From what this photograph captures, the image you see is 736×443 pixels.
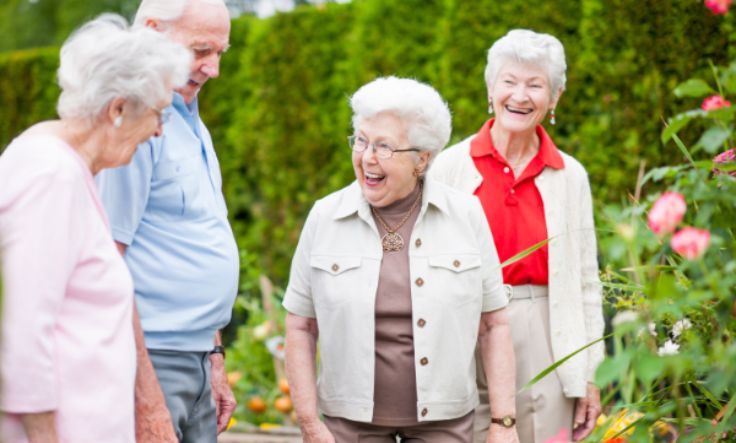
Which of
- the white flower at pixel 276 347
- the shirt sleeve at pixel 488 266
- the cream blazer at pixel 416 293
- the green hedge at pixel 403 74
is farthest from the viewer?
the white flower at pixel 276 347

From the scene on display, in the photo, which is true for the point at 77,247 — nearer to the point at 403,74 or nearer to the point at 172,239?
the point at 172,239

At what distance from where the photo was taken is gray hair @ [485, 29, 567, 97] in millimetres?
2949

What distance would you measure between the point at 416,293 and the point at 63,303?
3.35 ft

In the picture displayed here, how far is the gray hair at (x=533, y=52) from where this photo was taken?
295 cm

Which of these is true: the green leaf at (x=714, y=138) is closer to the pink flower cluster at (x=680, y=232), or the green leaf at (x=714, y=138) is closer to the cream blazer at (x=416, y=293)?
the pink flower cluster at (x=680, y=232)

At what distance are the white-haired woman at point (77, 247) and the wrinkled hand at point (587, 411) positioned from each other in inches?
62.0

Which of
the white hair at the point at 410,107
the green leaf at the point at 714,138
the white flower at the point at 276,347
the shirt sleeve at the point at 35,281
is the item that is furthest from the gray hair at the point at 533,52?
the white flower at the point at 276,347

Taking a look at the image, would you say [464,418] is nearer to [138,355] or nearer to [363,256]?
[363,256]

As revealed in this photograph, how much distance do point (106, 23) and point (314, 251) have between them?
2.88ft

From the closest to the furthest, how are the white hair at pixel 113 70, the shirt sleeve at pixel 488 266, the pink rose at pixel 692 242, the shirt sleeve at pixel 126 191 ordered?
the pink rose at pixel 692 242, the white hair at pixel 113 70, the shirt sleeve at pixel 126 191, the shirt sleeve at pixel 488 266

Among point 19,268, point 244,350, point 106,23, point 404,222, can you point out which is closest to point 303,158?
point 244,350

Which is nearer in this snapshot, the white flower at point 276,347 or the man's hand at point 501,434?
the man's hand at point 501,434

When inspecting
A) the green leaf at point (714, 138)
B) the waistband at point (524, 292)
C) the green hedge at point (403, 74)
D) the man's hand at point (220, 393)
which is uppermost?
the green hedge at point (403, 74)

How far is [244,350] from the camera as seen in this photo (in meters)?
5.14
